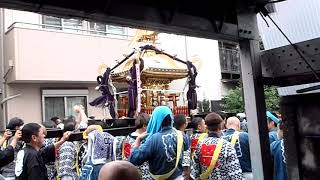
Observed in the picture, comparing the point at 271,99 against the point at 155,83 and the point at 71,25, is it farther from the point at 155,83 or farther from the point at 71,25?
the point at 71,25

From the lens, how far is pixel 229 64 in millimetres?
23438

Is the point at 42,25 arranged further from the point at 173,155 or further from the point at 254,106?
the point at 254,106

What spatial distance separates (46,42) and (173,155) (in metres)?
10.8

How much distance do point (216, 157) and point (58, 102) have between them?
11562mm

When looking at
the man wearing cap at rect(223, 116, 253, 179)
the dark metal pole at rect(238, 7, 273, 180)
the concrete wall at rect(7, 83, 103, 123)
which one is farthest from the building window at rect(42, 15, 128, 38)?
the dark metal pole at rect(238, 7, 273, 180)

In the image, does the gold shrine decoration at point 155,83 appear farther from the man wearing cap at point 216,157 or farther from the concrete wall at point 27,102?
the man wearing cap at point 216,157

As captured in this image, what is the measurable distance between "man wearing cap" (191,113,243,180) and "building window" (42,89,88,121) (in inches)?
438

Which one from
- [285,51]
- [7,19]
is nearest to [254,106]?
[285,51]

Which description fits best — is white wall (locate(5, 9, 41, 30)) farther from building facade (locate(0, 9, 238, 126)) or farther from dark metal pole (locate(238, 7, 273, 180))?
dark metal pole (locate(238, 7, 273, 180))

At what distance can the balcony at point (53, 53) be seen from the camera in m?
14.7

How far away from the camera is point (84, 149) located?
23.1 ft

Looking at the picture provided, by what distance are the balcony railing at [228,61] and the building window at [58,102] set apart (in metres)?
9.35

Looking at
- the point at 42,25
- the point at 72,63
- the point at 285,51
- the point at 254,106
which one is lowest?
the point at 254,106

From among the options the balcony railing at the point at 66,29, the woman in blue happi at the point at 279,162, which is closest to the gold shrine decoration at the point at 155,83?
the balcony railing at the point at 66,29
